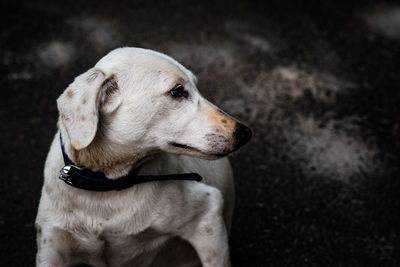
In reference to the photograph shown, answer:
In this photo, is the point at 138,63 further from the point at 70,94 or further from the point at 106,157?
the point at 106,157

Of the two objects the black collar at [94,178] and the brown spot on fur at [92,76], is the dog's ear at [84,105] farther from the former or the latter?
the black collar at [94,178]

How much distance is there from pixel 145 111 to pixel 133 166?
31 centimetres

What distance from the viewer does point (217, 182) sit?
2.98 m

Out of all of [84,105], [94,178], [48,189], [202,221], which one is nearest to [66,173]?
[94,178]

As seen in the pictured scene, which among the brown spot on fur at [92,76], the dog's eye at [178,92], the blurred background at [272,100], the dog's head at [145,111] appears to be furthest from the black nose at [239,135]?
the blurred background at [272,100]

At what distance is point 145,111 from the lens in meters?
2.26

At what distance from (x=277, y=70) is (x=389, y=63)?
1.17 metres

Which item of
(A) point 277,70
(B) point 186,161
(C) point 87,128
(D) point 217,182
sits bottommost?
(A) point 277,70

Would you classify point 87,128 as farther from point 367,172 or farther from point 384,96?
point 384,96

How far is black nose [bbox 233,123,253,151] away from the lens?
2344 mm

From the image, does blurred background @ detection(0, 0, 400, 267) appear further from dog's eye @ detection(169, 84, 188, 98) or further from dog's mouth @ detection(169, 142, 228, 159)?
dog's eye @ detection(169, 84, 188, 98)

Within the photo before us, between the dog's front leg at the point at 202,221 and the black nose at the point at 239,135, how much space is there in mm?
430

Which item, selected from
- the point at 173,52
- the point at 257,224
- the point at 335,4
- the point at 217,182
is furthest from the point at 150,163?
the point at 335,4

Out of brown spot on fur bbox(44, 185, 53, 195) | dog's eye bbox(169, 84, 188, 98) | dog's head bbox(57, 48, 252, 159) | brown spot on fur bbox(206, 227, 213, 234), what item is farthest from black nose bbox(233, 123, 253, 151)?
brown spot on fur bbox(44, 185, 53, 195)
